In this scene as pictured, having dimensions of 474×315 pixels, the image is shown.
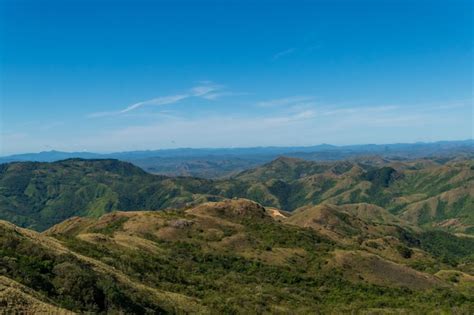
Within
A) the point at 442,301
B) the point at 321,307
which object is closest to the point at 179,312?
the point at 321,307

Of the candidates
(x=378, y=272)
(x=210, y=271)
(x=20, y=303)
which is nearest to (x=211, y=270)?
(x=210, y=271)

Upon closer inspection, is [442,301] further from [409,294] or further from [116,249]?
[116,249]

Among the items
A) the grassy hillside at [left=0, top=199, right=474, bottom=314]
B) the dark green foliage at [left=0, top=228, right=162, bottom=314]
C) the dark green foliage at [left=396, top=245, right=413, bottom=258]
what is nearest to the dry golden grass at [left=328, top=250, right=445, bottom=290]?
the grassy hillside at [left=0, top=199, right=474, bottom=314]

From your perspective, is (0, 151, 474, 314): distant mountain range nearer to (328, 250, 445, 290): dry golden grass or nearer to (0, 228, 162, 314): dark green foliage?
(0, 228, 162, 314): dark green foliage

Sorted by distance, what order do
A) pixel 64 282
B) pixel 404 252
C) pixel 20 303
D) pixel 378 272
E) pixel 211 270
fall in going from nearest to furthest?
pixel 20 303
pixel 64 282
pixel 211 270
pixel 378 272
pixel 404 252

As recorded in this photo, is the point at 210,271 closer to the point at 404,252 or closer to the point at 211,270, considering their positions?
the point at 211,270

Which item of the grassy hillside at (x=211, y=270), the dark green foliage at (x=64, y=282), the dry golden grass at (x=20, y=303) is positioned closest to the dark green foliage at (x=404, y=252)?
the grassy hillside at (x=211, y=270)

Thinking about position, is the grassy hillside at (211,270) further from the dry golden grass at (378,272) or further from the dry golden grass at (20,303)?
the dry golden grass at (20,303)

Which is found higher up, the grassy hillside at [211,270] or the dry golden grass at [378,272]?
the grassy hillside at [211,270]
